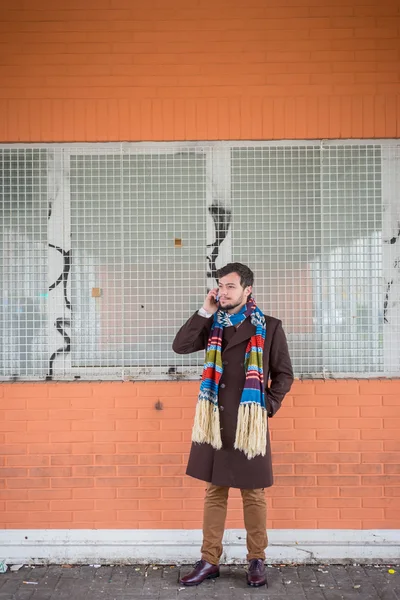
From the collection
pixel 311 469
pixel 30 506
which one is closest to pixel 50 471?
pixel 30 506

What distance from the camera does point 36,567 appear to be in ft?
14.5

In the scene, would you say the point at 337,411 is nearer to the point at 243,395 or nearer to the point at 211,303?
the point at 243,395

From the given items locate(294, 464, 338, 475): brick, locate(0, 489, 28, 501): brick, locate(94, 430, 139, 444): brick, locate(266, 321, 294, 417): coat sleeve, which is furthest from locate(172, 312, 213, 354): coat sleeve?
locate(0, 489, 28, 501): brick

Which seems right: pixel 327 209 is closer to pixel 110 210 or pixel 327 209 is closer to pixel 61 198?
pixel 110 210

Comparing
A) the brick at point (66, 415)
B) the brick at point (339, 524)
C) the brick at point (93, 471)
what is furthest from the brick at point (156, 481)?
the brick at point (339, 524)

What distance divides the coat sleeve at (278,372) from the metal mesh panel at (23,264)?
1755mm

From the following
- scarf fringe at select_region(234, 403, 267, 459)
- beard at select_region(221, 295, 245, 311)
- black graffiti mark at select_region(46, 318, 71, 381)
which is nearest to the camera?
scarf fringe at select_region(234, 403, 267, 459)

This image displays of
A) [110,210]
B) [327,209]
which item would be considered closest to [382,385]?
[327,209]

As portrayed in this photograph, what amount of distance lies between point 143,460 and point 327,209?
2.36m

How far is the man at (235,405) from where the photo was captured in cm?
392

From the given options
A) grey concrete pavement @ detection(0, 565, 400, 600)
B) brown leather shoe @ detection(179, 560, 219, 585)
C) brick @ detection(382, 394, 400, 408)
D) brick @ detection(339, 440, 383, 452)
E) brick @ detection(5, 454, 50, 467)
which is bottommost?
grey concrete pavement @ detection(0, 565, 400, 600)

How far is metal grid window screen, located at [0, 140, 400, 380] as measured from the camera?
4.61 meters

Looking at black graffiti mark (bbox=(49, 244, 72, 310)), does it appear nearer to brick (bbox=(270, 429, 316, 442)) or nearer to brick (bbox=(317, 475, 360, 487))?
brick (bbox=(270, 429, 316, 442))

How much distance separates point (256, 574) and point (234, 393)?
1.23m
